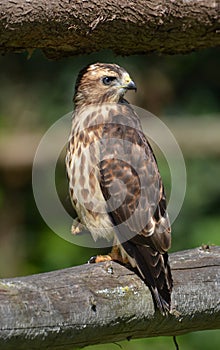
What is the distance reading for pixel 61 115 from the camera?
7.90 meters

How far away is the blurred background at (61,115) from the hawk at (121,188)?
3.04 metres

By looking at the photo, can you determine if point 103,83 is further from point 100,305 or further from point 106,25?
point 100,305

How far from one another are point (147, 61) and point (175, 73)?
327 millimetres

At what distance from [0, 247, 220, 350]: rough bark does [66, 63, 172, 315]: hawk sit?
110mm

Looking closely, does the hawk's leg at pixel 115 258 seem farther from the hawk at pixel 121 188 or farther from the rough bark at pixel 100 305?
the rough bark at pixel 100 305

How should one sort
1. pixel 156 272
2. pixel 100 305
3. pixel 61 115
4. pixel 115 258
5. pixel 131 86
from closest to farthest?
1. pixel 100 305
2. pixel 156 272
3. pixel 115 258
4. pixel 131 86
5. pixel 61 115

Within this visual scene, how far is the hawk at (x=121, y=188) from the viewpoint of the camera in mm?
4297

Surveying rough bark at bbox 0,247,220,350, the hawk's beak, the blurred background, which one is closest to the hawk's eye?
the hawk's beak

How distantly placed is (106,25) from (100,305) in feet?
4.28

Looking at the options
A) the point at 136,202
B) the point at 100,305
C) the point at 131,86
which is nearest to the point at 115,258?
the point at 136,202

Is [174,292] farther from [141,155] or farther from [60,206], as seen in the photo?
[60,206]

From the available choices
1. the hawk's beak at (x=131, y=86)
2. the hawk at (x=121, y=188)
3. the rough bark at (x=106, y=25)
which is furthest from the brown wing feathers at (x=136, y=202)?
the rough bark at (x=106, y=25)

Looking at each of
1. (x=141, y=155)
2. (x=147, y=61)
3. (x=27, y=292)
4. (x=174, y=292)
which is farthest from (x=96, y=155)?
(x=147, y=61)

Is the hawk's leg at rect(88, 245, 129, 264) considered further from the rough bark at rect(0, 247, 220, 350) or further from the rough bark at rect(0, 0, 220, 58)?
the rough bark at rect(0, 0, 220, 58)
